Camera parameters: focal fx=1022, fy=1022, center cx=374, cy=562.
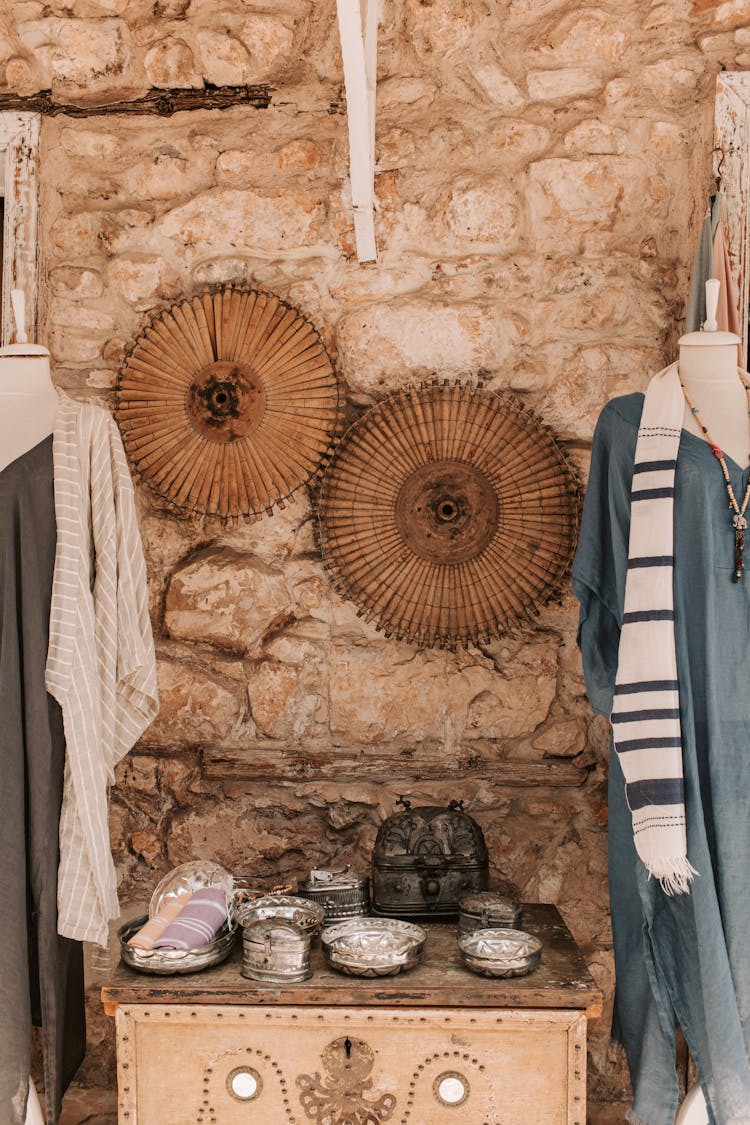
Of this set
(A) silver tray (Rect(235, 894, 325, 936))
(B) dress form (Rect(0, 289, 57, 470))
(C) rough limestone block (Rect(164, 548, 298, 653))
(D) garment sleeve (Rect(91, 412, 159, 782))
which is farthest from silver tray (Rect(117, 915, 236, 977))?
(B) dress form (Rect(0, 289, 57, 470))

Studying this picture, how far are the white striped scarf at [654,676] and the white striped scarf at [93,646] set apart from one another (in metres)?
0.99

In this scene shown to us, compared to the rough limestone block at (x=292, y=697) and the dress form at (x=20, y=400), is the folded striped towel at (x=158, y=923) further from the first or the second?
the dress form at (x=20, y=400)

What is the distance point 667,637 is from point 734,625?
17cm

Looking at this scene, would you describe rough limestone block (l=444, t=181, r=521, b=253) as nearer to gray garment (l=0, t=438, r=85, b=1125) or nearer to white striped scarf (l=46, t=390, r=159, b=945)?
white striped scarf (l=46, t=390, r=159, b=945)

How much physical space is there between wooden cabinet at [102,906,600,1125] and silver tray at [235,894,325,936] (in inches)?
5.9

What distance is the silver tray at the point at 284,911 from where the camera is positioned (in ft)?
6.79

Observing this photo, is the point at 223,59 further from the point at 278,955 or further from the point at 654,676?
the point at 278,955

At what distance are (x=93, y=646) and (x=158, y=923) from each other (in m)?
0.57

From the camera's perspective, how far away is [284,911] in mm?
2100

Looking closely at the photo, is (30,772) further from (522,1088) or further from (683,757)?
(683,757)

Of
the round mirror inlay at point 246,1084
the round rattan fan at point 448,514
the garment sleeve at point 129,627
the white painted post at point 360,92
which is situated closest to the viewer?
the white painted post at point 360,92

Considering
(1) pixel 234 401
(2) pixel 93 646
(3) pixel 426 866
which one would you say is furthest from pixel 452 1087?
(1) pixel 234 401

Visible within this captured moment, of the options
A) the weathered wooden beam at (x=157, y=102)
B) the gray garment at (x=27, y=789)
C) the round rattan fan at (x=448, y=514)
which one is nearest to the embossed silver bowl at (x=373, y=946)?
the gray garment at (x=27, y=789)

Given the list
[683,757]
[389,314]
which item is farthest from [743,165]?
[683,757]
